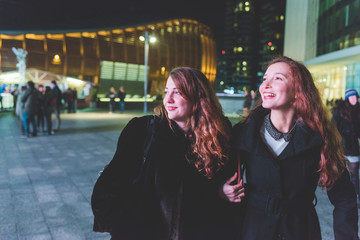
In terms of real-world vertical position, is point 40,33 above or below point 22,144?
above

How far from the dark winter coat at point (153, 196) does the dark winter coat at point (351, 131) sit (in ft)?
12.9

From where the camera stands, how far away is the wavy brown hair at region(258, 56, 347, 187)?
192 cm

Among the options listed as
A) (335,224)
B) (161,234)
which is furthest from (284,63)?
(161,234)

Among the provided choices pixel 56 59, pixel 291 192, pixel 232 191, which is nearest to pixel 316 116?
pixel 291 192

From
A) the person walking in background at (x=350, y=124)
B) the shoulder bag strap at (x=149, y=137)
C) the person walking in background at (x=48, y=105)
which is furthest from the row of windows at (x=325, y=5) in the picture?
the shoulder bag strap at (x=149, y=137)

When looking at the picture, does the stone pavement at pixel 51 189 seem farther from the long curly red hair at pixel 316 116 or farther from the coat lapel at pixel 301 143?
the coat lapel at pixel 301 143

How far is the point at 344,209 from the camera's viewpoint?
188 centimetres

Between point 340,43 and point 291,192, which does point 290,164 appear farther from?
point 340,43

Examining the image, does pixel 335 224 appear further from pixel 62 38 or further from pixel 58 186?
pixel 62 38

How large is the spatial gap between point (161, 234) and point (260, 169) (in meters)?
0.71

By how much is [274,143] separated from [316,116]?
0.32 meters

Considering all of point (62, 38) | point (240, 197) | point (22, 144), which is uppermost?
point (62, 38)

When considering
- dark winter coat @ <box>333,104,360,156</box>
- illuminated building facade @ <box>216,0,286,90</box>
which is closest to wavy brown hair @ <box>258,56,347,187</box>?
dark winter coat @ <box>333,104,360,156</box>

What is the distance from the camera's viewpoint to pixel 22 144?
10.6m
